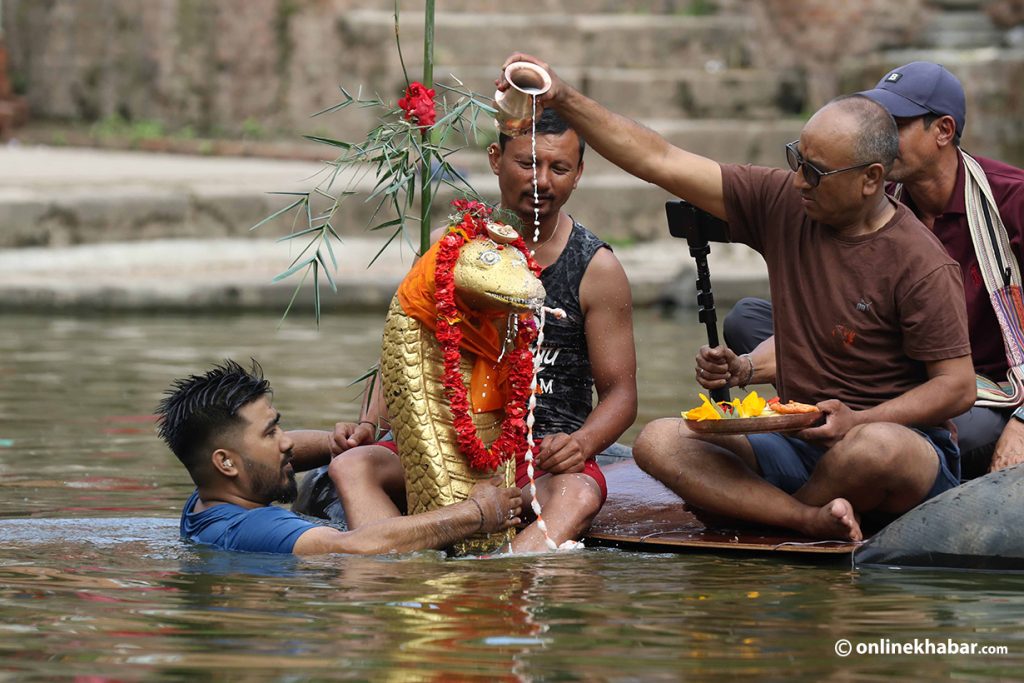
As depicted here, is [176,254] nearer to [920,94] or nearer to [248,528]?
[248,528]

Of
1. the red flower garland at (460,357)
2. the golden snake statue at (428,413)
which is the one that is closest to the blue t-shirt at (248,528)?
the golden snake statue at (428,413)

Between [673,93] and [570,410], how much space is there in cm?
1038

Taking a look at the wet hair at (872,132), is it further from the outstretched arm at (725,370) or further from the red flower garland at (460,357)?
the red flower garland at (460,357)

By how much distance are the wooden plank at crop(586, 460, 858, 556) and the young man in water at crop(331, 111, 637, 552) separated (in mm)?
136

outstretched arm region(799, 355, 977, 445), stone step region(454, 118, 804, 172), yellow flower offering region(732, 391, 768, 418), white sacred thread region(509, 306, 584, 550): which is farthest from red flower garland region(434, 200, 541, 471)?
stone step region(454, 118, 804, 172)

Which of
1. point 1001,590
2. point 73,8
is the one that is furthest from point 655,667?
point 73,8

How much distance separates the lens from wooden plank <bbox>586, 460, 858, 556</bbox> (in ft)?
18.1

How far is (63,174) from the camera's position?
1462 centimetres

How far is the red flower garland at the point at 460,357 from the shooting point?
5465 mm

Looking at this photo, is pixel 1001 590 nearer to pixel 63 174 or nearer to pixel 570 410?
pixel 570 410

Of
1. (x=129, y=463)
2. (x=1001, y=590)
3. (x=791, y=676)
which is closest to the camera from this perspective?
Answer: (x=791, y=676)

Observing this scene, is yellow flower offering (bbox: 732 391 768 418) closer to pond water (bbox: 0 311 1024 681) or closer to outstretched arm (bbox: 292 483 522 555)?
pond water (bbox: 0 311 1024 681)

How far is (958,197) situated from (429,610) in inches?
99.6

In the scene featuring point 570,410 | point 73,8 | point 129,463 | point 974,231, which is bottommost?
point 129,463
